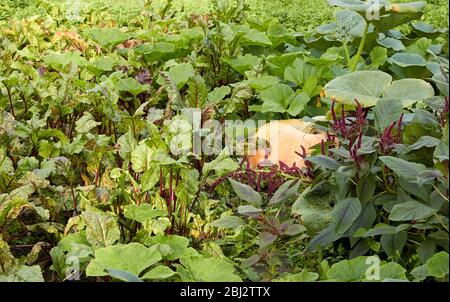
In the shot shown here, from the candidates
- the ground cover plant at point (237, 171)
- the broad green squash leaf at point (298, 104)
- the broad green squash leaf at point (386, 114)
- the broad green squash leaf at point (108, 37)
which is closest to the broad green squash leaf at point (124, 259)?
the ground cover plant at point (237, 171)

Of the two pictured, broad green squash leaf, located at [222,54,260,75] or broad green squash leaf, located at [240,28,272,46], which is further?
broad green squash leaf, located at [240,28,272,46]

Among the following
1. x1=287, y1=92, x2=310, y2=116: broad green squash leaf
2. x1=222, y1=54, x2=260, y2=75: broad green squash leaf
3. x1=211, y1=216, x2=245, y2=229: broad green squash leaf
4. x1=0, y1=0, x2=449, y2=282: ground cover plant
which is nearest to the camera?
x1=0, y1=0, x2=449, y2=282: ground cover plant

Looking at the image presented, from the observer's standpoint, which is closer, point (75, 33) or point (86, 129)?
point (86, 129)

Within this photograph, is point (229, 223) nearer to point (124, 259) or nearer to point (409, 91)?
point (124, 259)

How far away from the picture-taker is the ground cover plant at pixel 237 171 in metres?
2.42

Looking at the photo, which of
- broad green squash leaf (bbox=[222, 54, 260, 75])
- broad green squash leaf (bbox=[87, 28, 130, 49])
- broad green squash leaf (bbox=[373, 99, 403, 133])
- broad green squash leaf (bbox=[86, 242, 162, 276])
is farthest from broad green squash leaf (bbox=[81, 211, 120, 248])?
broad green squash leaf (bbox=[87, 28, 130, 49])

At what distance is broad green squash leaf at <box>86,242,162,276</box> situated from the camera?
2.30 metres

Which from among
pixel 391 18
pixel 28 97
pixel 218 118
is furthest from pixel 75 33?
pixel 391 18

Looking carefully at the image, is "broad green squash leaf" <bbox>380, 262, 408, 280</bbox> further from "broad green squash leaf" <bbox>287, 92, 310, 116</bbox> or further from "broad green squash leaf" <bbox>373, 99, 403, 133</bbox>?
"broad green squash leaf" <bbox>287, 92, 310, 116</bbox>

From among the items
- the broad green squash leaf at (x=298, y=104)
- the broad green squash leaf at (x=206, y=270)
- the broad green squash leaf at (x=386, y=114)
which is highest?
the broad green squash leaf at (x=386, y=114)

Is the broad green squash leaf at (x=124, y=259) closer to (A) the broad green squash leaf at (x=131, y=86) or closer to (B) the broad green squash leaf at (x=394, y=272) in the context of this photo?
(B) the broad green squash leaf at (x=394, y=272)

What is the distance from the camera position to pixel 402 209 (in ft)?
7.59
